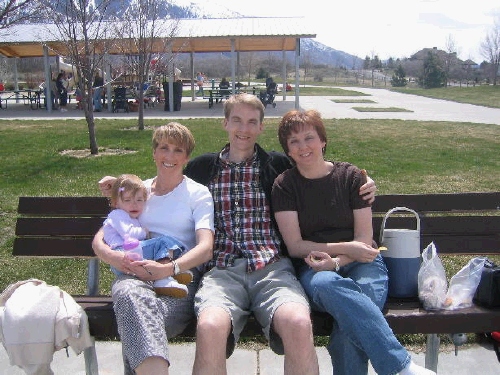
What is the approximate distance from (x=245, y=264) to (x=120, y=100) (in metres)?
19.7

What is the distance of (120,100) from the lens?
71.9 ft

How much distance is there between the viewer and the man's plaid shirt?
3.28m

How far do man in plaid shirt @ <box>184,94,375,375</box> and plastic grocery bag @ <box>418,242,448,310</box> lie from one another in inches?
19.6

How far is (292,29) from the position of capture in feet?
70.3

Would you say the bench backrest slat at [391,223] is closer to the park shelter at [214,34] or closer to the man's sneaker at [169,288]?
the man's sneaker at [169,288]

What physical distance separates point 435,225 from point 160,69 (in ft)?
54.0

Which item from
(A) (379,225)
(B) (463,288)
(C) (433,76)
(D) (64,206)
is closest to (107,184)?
(D) (64,206)

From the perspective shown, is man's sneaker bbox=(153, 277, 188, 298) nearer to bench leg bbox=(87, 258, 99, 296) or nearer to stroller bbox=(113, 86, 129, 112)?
bench leg bbox=(87, 258, 99, 296)

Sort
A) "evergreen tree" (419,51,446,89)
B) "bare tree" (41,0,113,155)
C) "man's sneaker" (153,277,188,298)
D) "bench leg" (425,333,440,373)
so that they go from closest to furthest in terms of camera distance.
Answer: "man's sneaker" (153,277,188,298)
"bench leg" (425,333,440,373)
"bare tree" (41,0,113,155)
"evergreen tree" (419,51,446,89)

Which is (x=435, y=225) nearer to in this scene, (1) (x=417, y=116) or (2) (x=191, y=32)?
(1) (x=417, y=116)

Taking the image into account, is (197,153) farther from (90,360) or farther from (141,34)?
(90,360)

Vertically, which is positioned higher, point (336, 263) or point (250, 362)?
point (336, 263)

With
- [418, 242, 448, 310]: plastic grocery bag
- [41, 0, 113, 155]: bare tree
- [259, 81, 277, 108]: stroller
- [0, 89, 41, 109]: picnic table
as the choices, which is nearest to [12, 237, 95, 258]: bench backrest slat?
[418, 242, 448, 310]: plastic grocery bag

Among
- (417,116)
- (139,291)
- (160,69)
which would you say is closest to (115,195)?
(139,291)
